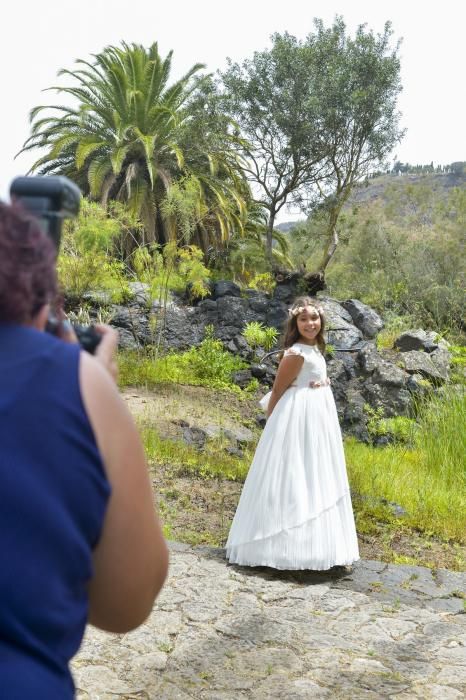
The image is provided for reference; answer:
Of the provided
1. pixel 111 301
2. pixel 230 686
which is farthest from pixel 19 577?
pixel 111 301

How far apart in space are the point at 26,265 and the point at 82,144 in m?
23.2

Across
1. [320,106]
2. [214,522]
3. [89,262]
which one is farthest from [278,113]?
[214,522]

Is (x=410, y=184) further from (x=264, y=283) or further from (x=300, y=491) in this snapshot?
(x=300, y=491)

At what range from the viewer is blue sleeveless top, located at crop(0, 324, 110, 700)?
102 centimetres

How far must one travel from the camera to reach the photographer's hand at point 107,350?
3.91ft

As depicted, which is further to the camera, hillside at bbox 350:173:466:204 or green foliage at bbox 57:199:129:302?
hillside at bbox 350:173:466:204

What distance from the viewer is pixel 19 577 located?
1.02 metres

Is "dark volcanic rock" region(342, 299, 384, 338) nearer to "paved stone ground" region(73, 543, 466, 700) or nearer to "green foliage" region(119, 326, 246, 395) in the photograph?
"green foliage" region(119, 326, 246, 395)

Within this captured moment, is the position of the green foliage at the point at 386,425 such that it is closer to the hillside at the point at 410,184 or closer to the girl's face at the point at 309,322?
the girl's face at the point at 309,322

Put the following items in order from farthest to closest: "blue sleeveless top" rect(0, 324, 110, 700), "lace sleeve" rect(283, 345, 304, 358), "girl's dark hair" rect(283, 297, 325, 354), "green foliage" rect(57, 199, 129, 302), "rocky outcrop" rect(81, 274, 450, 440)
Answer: "green foliage" rect(57, 199, 129, 302)
"rocky outcrop" rect(81, 274, 450, 440)
"girl's dark hair" rect(283, 297, 325, 354)
"lace sleeve" rect(283, 345, 304, 358)
"blue sleeveless top" rect(0, 324, 110, 700)

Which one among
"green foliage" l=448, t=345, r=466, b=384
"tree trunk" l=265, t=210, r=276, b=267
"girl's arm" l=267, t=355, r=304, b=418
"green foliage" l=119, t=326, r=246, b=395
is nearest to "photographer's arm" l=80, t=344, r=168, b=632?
"girl's arm" l=267, t=355, r=304, b=418

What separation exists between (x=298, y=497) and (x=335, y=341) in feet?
38.1

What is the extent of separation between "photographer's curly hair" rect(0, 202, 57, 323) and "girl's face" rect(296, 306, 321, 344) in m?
4.67

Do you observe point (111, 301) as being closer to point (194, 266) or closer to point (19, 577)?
point (194, 266)
